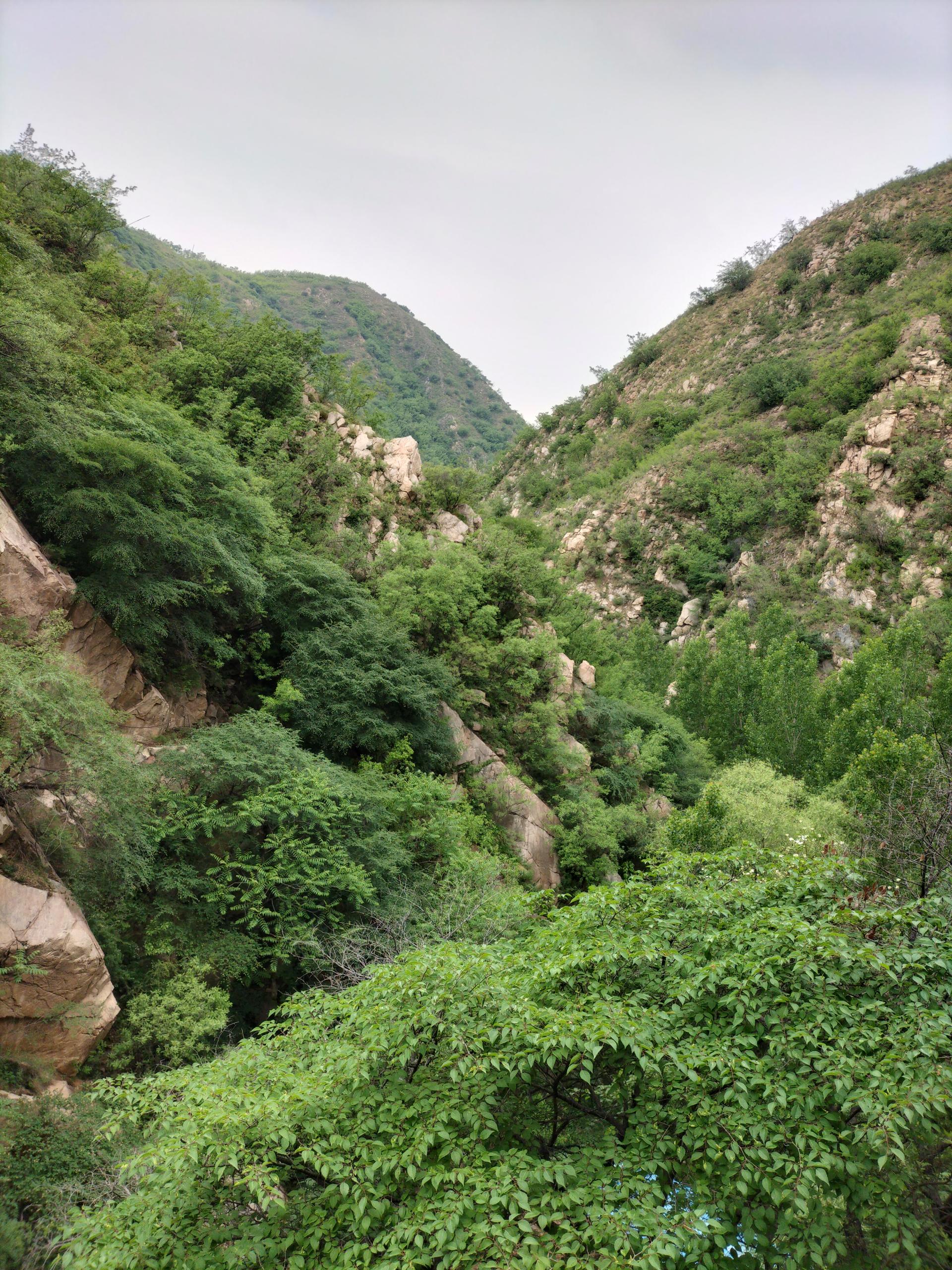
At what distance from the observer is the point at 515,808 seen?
1880cm

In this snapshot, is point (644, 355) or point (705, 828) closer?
point (705, 828)

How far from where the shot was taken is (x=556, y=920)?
21.8ft

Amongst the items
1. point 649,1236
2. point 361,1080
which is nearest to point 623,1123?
point 649,1236

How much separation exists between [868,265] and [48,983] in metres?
78.5

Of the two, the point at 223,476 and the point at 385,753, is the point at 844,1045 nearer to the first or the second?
the point at 385,753

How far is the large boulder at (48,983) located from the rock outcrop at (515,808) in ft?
34.0

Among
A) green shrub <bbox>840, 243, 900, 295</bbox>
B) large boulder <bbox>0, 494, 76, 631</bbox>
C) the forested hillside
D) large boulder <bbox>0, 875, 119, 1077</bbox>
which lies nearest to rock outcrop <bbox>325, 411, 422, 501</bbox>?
the forested hillside

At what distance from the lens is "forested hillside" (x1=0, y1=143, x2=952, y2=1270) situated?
14.5 feet

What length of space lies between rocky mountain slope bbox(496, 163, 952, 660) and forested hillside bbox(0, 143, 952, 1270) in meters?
16.7

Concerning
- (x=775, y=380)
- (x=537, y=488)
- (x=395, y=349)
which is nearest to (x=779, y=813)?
(x=775, y=380)

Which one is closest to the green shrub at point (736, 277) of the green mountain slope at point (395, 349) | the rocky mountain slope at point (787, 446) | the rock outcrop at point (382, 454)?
the rocky mountain slope at point (787, 446)

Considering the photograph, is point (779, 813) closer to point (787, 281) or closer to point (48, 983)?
point (48, 983)

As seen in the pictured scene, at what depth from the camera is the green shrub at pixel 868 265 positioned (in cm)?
6191

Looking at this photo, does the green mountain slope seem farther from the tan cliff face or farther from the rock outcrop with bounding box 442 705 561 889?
the tan cliff face
